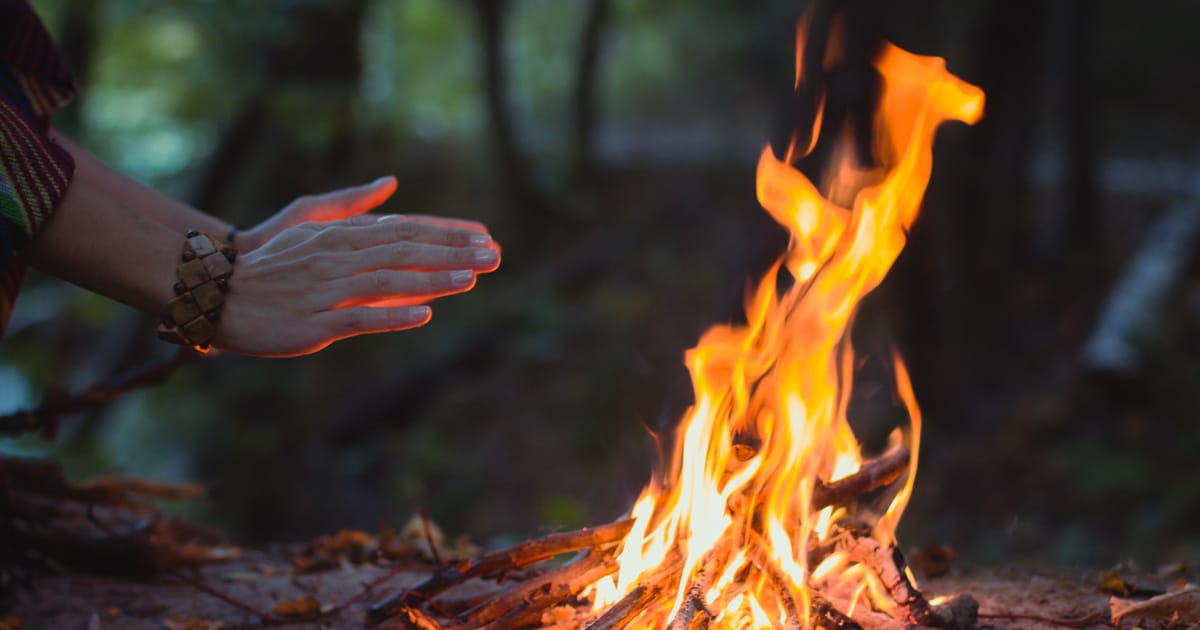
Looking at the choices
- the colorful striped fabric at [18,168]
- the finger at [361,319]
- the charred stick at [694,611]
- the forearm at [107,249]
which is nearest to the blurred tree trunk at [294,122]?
the colorful striped fabric at [18,168]

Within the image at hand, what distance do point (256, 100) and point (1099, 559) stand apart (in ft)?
24.2

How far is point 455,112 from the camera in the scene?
2045cm

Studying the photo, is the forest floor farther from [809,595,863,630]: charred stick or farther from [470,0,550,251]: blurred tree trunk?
[470,0,550,251]: blurred tree trunk

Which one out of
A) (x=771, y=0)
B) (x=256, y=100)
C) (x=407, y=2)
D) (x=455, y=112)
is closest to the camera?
(x=256, y=100)

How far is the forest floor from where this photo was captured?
257 cm

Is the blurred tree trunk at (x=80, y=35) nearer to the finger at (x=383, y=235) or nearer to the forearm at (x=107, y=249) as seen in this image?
the forearm at (x=107, y=249)

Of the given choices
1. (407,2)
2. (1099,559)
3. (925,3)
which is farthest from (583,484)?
(407,2)

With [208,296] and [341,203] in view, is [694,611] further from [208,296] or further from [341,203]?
[341,203]

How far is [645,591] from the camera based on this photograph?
2.24 m

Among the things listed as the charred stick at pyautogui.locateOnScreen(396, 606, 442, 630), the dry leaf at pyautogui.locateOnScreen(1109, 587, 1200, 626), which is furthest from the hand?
the dry leaf at pyautogui.locateOnScreen(1109, 587, 1200, 626)

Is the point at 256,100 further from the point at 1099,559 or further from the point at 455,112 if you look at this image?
the point at 455,112

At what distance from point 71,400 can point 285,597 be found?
118 cm

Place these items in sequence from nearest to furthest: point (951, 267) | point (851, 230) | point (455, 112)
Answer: point (851, 230) < point (951, 267) < point (455, 112)

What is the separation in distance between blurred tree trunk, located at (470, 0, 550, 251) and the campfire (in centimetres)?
1086
